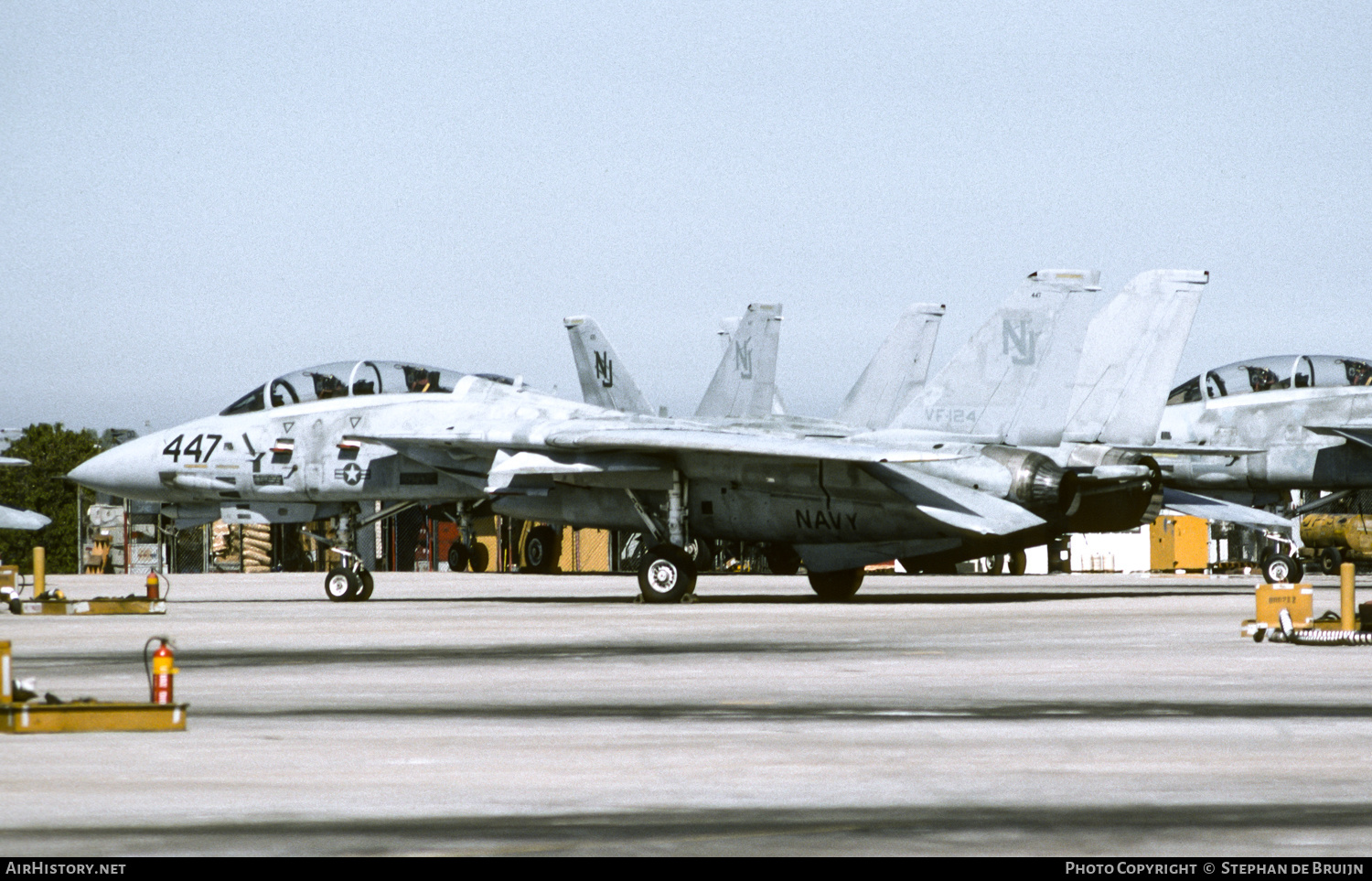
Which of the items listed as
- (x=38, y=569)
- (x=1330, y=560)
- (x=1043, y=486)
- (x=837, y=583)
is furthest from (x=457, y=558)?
(x=1043, y=486)

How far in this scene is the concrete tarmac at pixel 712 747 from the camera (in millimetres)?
5590

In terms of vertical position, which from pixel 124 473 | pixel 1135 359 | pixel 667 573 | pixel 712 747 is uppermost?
pixel 1135 359

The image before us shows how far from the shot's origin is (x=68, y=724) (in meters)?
8.29

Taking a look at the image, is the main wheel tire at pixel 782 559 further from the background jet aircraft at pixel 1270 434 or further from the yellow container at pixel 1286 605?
the yellow container at pixel 1286 605

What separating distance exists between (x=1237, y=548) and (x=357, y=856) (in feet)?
159

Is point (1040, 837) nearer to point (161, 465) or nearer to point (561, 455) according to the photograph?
point (561, 455)

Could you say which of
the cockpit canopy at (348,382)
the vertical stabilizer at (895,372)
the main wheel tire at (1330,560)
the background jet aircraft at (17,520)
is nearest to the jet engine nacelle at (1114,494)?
the cockpit canopy at (348,382)

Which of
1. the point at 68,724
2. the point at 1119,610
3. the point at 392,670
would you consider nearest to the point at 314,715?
the point at 68,724

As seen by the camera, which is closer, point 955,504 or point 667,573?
point 955,504

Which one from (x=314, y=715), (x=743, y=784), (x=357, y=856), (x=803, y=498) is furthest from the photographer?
(x=803, y=498)

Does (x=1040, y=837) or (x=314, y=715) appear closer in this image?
(x=1040, y=837)

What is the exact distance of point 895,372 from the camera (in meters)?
34.6

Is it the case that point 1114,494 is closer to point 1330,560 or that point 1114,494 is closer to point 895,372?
point 895,372

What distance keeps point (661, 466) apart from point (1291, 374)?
33.5ft
